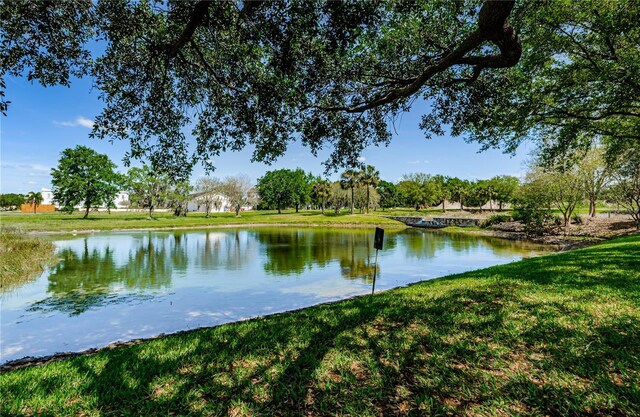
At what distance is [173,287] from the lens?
12.9 meters

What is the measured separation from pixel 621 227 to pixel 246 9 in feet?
130

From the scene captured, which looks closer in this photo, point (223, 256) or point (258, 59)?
point (258, 59)

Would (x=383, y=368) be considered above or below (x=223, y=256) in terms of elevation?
above

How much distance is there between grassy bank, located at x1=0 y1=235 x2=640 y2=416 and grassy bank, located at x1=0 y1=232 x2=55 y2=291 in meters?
12.9

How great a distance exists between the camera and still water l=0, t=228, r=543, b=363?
27.3ft

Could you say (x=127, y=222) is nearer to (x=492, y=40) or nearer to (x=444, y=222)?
(x=444, y=222)

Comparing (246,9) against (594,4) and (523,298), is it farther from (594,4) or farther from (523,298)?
(594,4)

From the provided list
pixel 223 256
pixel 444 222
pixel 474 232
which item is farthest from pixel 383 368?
pixel 444 222

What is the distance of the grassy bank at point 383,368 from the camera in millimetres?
3180

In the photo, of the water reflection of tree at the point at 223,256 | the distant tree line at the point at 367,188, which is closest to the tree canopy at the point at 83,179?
the distant tree line at the point at 367,188

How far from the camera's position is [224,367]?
4.07 meters

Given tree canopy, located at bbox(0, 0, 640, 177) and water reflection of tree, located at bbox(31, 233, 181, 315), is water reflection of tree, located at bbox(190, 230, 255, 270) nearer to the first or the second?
water reflection of tree, located at bbox(31, 233, 181, 315)

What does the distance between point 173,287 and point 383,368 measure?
11.5 m

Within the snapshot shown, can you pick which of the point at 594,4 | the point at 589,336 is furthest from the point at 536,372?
the point at 594,4
